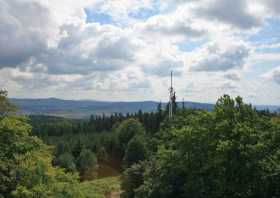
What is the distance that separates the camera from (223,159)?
86.3 ft

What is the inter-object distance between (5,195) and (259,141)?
15813 mm

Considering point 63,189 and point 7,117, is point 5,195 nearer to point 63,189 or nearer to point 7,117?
point 63,189

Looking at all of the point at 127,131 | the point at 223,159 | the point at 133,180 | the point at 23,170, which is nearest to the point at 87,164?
the point at 127,131

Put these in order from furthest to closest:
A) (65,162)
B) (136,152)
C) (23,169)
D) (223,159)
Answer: (136,152) < (65,162) < (223,159) < (23,169)

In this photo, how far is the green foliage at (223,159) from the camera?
82.4 ft

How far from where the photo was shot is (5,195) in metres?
23.3

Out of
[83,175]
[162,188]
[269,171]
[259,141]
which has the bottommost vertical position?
[83,175]

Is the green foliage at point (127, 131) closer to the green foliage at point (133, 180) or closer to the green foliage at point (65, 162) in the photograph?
the green foliage at point (65, 162)

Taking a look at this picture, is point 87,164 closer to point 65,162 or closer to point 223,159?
point 65,162

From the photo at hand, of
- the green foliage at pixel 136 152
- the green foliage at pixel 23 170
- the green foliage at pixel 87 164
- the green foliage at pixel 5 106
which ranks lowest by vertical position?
the green foliage at pixel 87 164

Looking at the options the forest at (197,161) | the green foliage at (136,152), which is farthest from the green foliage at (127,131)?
the forest at (197,161)

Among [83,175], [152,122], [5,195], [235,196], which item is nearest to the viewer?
[5,195]

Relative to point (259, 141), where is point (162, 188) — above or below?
below

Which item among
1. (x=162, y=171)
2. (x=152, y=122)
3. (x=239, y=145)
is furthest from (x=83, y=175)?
(x=239, y=145)
